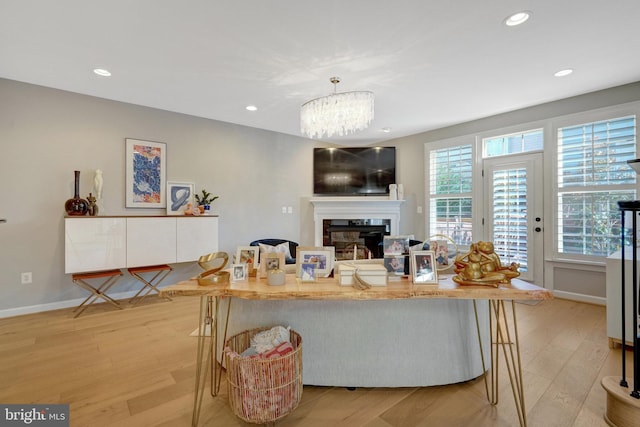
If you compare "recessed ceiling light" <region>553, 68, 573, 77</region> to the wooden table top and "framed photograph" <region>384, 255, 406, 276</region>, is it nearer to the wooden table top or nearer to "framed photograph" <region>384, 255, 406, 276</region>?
the wooden table top

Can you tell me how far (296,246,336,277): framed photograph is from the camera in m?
1.69

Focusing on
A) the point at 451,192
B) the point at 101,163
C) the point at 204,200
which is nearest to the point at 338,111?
the point at 204,200

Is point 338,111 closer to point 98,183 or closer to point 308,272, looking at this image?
point 308,272

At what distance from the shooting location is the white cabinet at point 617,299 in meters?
2.33

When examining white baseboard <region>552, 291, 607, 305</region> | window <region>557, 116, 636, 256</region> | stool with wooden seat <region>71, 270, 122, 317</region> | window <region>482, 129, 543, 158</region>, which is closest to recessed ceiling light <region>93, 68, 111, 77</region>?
stool with wooden seat <region>71, 270, 122, 317</region>

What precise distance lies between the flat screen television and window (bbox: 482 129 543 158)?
1593 mm

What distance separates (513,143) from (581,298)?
2.14m

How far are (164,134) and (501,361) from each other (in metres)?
4.49

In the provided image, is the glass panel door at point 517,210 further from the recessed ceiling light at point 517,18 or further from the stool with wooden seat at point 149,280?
the stool with wooden seat at point 149,280

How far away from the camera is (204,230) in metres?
4.00

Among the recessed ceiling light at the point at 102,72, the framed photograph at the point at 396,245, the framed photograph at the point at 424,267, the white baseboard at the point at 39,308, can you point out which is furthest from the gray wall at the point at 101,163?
the framed photograph at the point at 424,267

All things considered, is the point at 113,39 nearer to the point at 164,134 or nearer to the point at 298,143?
the point at 164,134

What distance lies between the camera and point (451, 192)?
15.7 feet

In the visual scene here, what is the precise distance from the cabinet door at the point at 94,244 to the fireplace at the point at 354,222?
2964 mm
